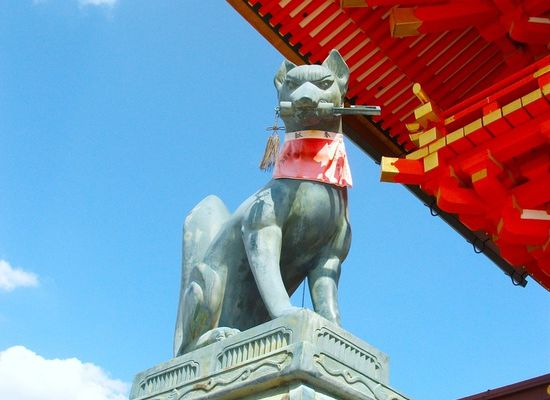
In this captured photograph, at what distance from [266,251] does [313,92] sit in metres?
0.69

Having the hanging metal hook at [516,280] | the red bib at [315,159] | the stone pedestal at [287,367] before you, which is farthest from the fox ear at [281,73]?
the hanging metal hook at [516,280]

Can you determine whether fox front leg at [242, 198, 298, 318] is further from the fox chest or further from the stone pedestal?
the stone pedestal

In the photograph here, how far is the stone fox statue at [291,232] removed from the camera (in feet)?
10.2

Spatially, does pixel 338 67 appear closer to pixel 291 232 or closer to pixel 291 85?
pixel 291 85

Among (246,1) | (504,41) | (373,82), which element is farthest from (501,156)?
(246,1)

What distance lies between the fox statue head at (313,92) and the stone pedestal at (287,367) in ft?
3.30

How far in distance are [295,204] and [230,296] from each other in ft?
1.55

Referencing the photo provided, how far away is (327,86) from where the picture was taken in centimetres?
332

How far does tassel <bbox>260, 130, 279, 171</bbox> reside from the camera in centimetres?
345

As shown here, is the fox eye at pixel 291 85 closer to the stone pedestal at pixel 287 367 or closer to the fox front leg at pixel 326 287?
the fox front leg at pixel 326 287

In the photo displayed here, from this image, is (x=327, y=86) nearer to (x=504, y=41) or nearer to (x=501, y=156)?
(x=501, y=156)

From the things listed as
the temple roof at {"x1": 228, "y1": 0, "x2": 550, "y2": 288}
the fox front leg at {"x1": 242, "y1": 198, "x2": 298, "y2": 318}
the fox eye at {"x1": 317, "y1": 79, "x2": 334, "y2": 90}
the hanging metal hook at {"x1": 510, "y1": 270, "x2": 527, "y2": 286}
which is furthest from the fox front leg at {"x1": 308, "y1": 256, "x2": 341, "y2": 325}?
the hanging metal hook at {"x1": 510, "y1": 270, "x2": 527, "y2": 286}

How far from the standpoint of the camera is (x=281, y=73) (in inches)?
136

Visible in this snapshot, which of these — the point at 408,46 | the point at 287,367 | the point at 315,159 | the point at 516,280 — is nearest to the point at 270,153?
the point at 315,159
